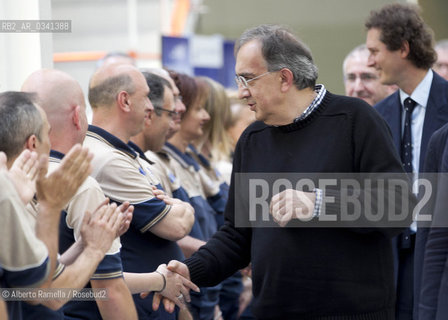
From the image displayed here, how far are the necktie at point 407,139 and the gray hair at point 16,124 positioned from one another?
2.31 metres

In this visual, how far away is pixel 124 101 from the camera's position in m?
3.48

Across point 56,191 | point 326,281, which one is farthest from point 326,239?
point 56,191

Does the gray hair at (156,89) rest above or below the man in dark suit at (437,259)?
above

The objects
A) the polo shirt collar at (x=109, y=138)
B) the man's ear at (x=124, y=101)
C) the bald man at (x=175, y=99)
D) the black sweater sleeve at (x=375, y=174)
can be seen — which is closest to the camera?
the black sweater sleeve at (x=375, y=174)

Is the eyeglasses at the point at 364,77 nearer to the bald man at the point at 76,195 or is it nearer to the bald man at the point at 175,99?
the bald man at the point at 175,99

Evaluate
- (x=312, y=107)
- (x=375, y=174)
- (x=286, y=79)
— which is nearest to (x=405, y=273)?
(x=375, y=174)

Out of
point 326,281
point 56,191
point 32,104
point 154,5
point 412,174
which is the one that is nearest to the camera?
point 56,191

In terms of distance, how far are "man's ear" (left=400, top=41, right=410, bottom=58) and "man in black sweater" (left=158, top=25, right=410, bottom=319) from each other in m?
1.13

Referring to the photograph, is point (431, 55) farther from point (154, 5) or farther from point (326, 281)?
point (154, 5)

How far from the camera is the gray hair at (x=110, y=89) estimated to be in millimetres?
3475

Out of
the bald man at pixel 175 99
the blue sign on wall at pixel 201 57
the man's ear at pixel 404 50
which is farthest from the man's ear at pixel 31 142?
the blue sign on wall at pixel 201 57

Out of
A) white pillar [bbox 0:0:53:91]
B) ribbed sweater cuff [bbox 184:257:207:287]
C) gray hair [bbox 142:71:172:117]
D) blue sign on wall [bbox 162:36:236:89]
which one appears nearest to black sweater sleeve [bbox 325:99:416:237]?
ribbed sweater cuff [bbox 184:257:207:287]

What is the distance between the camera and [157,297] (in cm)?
310

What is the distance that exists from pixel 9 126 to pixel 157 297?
1.20m
